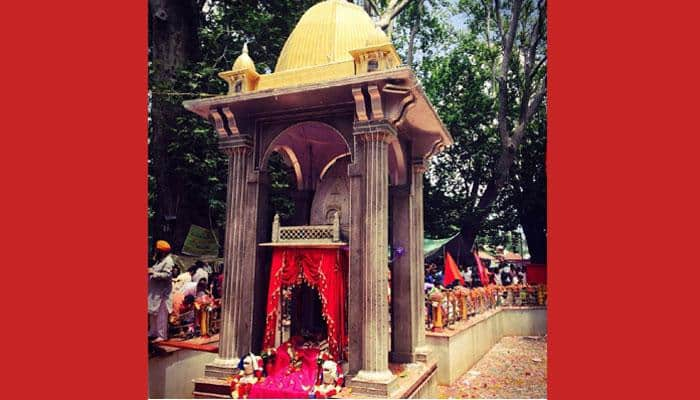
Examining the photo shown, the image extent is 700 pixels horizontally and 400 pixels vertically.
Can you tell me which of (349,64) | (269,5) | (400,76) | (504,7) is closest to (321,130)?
(349,64)

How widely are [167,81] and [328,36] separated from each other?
5.36m

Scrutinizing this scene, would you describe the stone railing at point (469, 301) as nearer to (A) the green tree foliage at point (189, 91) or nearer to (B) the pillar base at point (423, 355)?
(B) the pillar base at point (423, 355)

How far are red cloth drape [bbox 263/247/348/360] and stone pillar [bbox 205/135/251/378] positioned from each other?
54 centimetres

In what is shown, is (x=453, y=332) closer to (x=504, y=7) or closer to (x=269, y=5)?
(x=504, y=7)

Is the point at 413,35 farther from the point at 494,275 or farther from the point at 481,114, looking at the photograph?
the point at 494,275

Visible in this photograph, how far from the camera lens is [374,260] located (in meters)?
6.70

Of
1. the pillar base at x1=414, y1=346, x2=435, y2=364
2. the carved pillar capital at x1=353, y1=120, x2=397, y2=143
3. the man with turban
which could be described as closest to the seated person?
the man with turban

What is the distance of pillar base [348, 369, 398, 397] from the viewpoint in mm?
6301

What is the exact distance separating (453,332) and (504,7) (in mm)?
7104

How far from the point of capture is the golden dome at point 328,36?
26.0 ft

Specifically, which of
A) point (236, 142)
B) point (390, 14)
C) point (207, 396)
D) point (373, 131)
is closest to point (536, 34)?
point (373, 131)

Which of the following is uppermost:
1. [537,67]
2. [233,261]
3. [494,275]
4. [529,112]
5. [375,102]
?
[537,67]

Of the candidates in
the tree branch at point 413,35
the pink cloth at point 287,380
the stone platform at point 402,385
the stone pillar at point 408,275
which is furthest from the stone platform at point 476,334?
the tree branch at point 413,35

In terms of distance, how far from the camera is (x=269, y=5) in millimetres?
14461
